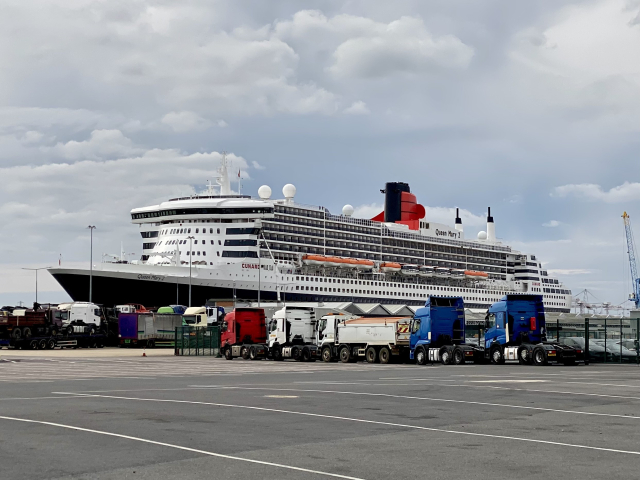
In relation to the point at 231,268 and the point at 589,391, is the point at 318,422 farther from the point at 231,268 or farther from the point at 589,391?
the point at 231,268

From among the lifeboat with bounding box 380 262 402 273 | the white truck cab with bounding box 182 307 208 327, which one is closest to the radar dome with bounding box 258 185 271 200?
the lifeboat with bounding box 380 262 402 273

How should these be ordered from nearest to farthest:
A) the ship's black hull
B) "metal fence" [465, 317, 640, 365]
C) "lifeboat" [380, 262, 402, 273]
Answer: "metal fence" [465, 317, 640, 365], the ship's black hull, "lifeboat" [380, 262, 402, 273]

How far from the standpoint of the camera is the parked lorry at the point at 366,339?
41000 mm

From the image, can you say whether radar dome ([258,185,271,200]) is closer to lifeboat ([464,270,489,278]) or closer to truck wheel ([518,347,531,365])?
lifeboat ([464,270,489,278])

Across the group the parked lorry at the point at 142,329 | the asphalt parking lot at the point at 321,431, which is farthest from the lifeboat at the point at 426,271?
the asphalt parking lot at the point at 321,431

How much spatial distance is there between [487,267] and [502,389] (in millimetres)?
118718

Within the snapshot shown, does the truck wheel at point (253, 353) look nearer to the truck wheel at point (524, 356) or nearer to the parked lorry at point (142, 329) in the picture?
the truck wheel at point (524, 356)

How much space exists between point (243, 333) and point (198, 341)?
A: 23.5ft

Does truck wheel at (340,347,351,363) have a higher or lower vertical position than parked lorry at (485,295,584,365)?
lower

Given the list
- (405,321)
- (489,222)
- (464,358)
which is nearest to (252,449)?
(464,358)

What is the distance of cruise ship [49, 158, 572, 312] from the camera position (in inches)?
3674

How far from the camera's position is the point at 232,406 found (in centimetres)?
1648

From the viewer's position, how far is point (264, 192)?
10825cm

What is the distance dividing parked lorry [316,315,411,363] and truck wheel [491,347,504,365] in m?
4.56
